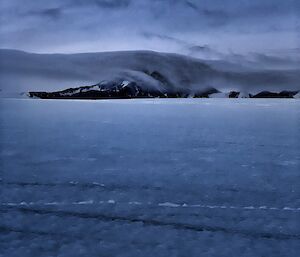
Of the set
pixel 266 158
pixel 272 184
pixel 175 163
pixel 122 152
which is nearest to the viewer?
pixel 272 184

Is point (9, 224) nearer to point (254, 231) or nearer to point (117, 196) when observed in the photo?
point (117, 196)

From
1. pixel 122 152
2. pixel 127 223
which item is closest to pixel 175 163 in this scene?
pixel 122 152

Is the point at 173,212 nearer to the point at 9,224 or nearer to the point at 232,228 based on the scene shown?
the point at 232,228

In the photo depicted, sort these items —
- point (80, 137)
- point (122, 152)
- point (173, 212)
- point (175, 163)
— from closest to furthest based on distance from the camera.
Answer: point (173, 212), point (175, 163), point (122, 152), point (80, 137)

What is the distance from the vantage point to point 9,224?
12.5 feet

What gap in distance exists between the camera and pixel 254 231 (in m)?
3.66

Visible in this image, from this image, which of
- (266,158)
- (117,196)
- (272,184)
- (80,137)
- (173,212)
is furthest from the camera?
(80,137)

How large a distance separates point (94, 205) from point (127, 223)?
2.29 ft

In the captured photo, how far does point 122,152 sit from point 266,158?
9.52ft

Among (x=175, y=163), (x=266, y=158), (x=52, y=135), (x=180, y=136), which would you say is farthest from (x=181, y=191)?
(x=52, y=135)

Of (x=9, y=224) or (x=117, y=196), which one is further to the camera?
(x=117, y=196)

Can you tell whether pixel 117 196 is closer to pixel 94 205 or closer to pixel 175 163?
pixel 94 205

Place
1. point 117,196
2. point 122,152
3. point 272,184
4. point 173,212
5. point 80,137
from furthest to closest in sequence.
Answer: point 80,137 < point 122,152 < point 272,184 < point 117,196 < point 173,212

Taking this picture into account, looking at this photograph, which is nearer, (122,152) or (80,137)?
(122,152)
